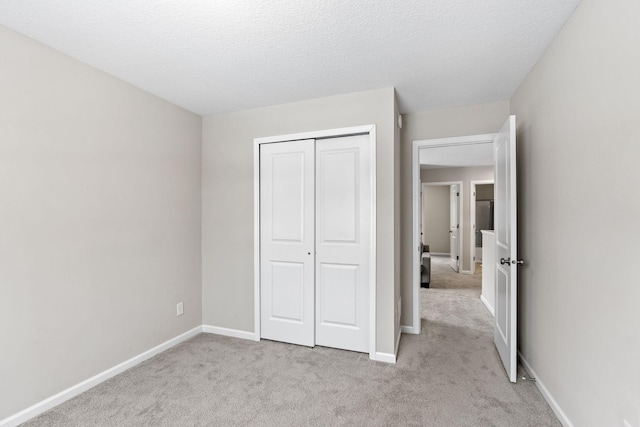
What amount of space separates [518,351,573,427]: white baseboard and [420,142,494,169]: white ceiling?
299 centimetres

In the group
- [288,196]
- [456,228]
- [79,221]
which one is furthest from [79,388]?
[456,228]

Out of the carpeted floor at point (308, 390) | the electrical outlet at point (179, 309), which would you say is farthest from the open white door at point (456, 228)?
the electrical outlet at point (179, 309)

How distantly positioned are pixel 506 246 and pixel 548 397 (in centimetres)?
107

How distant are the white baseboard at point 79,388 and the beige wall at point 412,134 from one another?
2.45 metres

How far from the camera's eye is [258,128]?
3197 mm

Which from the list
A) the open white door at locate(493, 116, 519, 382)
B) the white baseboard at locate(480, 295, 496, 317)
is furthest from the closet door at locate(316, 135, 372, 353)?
the white baseboard at locate(480, 295, 496, 317)

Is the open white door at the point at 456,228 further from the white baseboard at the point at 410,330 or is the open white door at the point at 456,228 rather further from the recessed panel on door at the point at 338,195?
the recessed panel on door at the point at 338,195

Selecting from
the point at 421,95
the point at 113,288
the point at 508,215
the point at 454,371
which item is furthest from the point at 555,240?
the point at 113,288

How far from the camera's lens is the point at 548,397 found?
205 cm

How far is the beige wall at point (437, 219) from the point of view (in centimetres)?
966

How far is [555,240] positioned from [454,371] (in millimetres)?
1301

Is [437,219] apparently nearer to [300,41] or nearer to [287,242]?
[287,242]

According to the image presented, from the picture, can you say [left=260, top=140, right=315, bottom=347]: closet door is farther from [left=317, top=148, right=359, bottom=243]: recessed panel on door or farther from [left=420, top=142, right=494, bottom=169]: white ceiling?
[left=420, top=142, right=494, bottom=169]: white ceiling

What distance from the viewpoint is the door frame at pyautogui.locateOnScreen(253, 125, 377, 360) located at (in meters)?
2.71
